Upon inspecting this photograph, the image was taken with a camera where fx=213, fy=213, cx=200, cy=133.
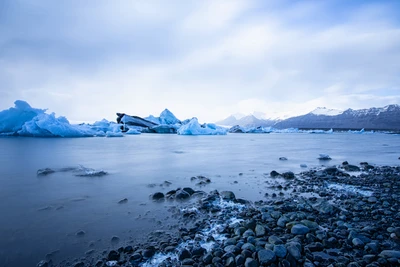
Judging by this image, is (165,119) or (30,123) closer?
(30,123)

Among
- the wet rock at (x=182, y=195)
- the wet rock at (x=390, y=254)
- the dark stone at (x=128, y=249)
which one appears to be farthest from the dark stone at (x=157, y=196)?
the wet rock at (x=390, y=254)

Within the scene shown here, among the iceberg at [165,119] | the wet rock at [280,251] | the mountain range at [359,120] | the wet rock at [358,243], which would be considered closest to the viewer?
the wet rock at [280,251]

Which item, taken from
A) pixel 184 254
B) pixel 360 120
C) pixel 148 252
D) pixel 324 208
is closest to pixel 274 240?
pixel 184 254

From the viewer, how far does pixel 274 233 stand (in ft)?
10.3

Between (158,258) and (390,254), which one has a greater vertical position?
(390,254)

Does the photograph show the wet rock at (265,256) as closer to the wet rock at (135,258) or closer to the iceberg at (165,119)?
the wet rock at (135,258)

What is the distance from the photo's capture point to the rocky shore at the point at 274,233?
2.53m

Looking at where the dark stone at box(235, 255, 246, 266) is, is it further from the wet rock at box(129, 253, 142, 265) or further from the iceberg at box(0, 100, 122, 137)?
the iceberg at box(0, 100, 122, 137)

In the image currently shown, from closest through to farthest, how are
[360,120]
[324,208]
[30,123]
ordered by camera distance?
[324,208], [30,123], [360,120]

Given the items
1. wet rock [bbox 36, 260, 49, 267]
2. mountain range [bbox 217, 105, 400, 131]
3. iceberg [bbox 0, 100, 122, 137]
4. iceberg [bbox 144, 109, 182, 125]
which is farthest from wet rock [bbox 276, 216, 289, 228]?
mountain range [bbox 217, 105, 400, 131]

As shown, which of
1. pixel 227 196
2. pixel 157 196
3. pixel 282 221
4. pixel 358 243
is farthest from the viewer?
pixel 157 196

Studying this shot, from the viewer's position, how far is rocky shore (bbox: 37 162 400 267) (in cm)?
253

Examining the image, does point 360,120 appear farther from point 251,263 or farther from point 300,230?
point 251,263

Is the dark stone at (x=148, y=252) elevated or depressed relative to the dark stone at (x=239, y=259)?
depressed
